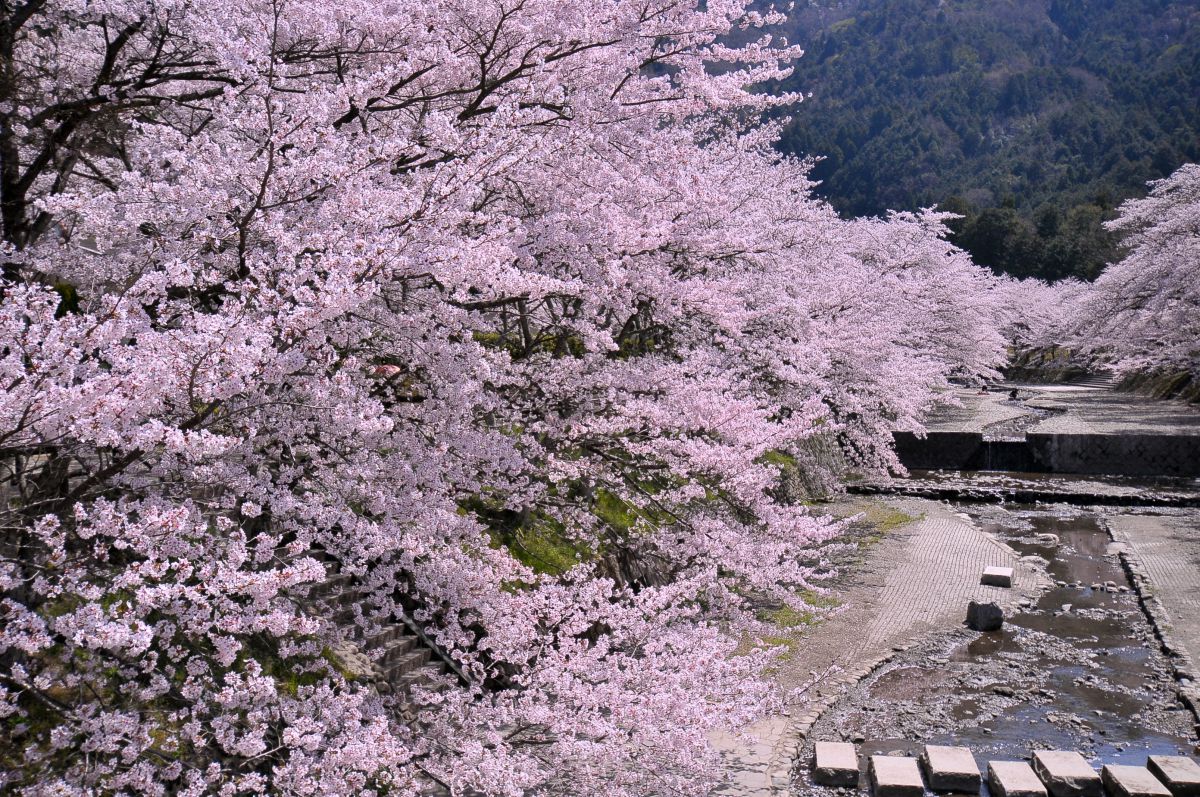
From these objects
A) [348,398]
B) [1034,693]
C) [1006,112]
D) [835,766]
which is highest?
[1006,112]

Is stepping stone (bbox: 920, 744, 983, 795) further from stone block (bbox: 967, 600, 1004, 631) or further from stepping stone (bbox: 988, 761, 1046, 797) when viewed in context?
stone block (bbox: 967, 600, 1004, 631)

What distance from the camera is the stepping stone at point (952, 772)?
26.8 feet

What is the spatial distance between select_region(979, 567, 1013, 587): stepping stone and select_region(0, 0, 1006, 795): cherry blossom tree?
6131 millimetres

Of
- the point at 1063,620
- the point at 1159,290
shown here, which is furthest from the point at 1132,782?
the point at 1159,290

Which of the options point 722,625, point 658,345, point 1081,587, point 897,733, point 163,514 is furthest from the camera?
point 1081,587

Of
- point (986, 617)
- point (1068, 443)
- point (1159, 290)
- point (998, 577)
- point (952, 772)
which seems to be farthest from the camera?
point (1159, 290)

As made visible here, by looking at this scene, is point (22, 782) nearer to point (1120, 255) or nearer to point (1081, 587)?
point (1081, 587)

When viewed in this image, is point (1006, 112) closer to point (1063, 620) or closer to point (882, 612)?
point (1063, 620)

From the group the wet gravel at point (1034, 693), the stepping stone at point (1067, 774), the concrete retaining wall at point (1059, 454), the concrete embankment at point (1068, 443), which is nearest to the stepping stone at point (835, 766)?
the wet gravel at point (1034, 693)

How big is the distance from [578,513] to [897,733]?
4.04m

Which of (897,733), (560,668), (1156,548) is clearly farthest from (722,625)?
(1156,548)

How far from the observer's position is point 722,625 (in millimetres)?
11641

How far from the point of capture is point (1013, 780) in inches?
320

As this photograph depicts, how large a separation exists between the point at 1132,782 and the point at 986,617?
5.41 metres
